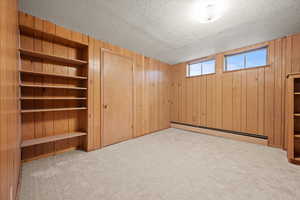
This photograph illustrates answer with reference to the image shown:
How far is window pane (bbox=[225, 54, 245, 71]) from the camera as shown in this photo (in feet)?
10.7

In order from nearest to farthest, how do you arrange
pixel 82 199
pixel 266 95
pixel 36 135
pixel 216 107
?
1. pixel 82 199
2. pixel 36 135
3. pixel 266 95
4. pixel 216 107

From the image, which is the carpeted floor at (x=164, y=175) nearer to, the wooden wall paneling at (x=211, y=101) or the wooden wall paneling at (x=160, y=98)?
the wooden wall paneling at (x=211, y=101)

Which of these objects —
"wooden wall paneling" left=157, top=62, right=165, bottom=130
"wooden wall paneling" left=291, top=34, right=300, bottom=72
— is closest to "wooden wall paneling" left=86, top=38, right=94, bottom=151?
"wooden wall paneling" left=157, top=62, right=165, bottom=130

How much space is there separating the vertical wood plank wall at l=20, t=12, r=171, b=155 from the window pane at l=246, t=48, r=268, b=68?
8.18ft

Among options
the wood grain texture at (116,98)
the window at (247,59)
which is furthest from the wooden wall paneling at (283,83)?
the wood grain texture at (116,98)

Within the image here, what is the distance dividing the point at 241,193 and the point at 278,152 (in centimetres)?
192

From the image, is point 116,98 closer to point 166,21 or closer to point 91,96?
point 91,96

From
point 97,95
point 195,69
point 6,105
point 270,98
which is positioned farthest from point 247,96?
point 6,105

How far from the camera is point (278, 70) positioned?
2.68 meters

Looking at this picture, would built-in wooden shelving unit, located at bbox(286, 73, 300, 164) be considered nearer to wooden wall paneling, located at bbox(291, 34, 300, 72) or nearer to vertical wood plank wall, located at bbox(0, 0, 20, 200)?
wooden wall paneling, located at bbox(291, 34, 300, 72)

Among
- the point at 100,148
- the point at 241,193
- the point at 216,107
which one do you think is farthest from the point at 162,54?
the point at 241,193

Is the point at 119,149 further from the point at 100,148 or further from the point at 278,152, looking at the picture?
the point at 278,152

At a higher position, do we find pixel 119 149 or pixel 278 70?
pixel 278 70

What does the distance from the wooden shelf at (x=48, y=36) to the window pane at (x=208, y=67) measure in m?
3.55
